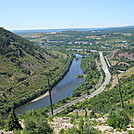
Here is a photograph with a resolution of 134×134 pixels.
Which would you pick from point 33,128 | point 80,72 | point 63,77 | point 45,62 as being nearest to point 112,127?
point 33,128

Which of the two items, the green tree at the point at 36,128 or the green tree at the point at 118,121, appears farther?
the green tree at the point at 118,121

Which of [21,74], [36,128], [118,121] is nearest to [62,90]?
[21,74]

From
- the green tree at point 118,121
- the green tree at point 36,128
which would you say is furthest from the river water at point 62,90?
the green tree at point 118,121

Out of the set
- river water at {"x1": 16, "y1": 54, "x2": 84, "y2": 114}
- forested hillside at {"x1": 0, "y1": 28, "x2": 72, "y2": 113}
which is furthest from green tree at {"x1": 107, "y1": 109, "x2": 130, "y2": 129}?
forested hillside at {"x1": 0, "y1": 28, "x2": 72, "y2": 113}

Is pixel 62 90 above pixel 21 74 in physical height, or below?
below

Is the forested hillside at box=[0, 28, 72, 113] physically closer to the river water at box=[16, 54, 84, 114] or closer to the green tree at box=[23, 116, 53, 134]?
the river water at box=[16, 54, 84, 114]

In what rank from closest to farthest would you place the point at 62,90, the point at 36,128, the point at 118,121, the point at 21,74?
the point at 36,128, the point at 118,121, the point at 62,90, the point at 21,74

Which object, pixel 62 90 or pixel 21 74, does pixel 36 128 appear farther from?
pixel 21 74

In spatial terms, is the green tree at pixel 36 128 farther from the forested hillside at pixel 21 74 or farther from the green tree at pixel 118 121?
the forested hillside at pixel 21 74

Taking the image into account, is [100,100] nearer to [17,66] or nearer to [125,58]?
[17,66]
